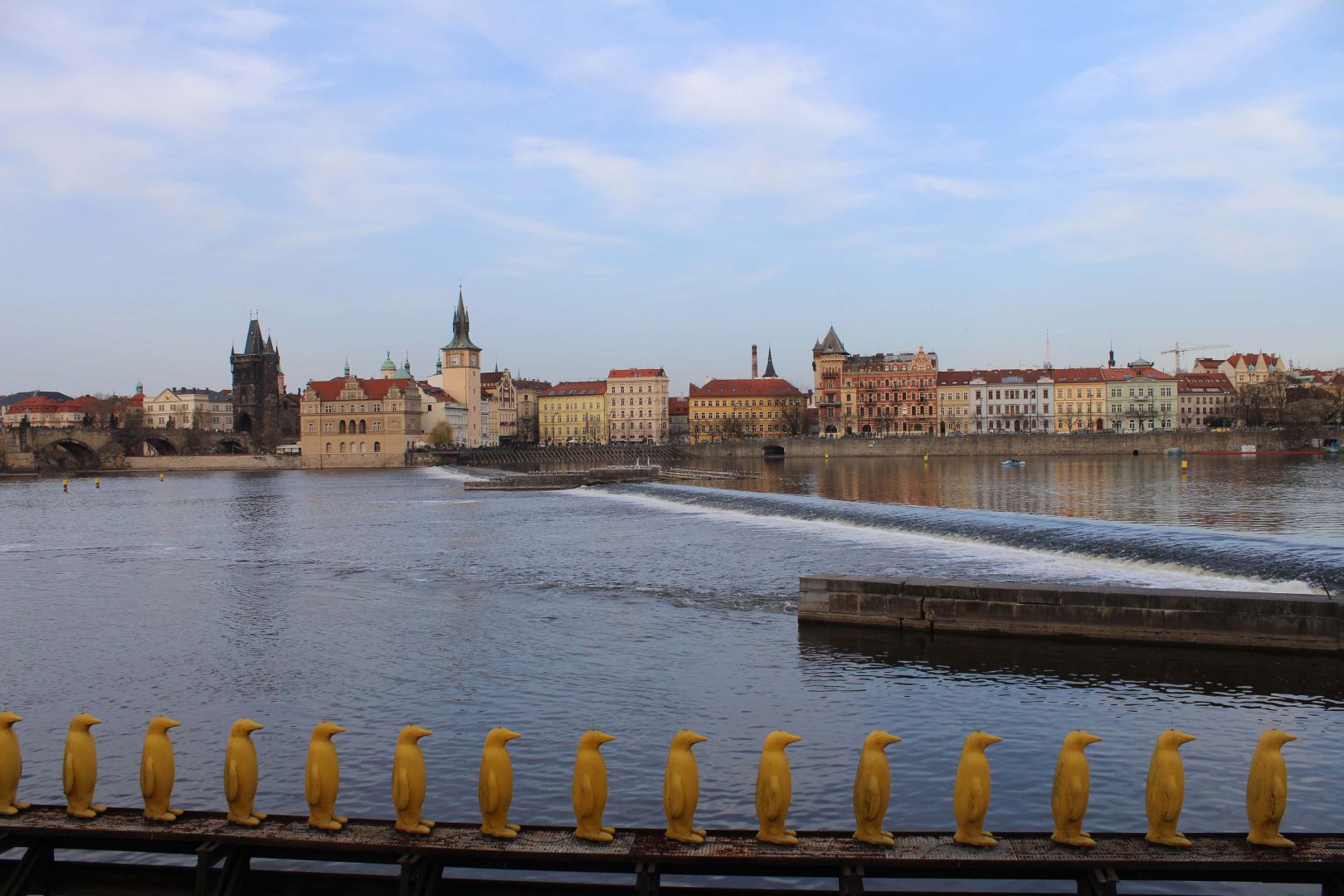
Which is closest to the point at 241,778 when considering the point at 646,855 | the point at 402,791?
the point at 402,791

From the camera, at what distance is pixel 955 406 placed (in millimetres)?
174125

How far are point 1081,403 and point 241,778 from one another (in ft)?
576

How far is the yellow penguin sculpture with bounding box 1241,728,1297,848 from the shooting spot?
8992 millimetres

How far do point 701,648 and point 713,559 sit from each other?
13.7m

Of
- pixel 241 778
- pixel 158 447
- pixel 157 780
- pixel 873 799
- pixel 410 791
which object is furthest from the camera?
pixel 158 447

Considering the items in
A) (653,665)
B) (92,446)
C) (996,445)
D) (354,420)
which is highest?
(354,420)

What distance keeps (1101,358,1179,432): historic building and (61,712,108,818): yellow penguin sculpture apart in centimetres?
17770

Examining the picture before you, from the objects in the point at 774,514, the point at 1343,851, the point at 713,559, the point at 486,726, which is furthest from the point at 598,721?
the point at 774,514

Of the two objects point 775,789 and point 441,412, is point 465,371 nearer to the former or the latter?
point 441,412

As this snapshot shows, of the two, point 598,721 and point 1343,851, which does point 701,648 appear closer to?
point 598,721

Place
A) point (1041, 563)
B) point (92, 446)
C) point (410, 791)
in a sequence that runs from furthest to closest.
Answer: point (92, 446) → point (1041, 563) → point (410, 791)

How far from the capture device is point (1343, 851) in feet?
29.6

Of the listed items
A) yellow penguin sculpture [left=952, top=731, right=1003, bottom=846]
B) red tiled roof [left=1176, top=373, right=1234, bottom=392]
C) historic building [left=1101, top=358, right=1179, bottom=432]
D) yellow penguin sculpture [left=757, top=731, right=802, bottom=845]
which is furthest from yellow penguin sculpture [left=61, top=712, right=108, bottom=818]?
red tiled roof [left=1176, top=373, right=1234, bottom=392]

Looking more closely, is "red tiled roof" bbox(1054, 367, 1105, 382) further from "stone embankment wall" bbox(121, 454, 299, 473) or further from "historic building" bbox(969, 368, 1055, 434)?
"stone embankment wall" bbox(121, 454, 299, 473)
